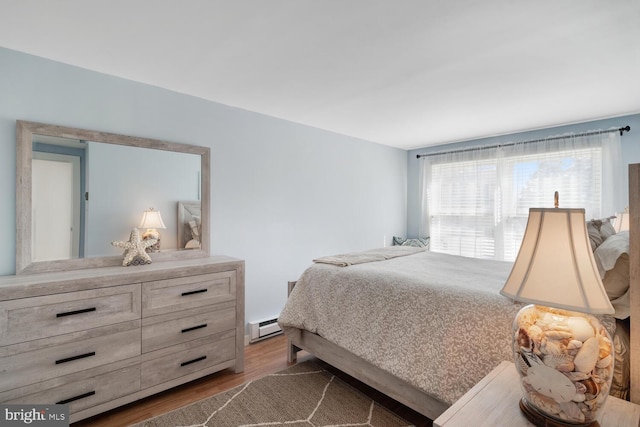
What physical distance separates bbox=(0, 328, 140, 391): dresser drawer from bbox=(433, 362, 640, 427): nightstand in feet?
6.17

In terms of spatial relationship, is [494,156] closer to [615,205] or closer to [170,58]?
[615,205]

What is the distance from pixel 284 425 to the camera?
6.22ft

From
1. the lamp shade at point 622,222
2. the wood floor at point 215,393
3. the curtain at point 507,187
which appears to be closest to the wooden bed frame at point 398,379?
the wood floor at point 215,393

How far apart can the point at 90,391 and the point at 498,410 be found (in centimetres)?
216

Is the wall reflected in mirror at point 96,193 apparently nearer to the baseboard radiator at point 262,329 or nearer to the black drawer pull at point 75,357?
the black drawer pull at point 75,357

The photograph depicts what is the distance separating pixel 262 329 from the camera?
10.4 feet

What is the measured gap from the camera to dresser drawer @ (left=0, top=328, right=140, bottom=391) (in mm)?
1656

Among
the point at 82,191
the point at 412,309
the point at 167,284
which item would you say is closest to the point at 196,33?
the point at 82,191

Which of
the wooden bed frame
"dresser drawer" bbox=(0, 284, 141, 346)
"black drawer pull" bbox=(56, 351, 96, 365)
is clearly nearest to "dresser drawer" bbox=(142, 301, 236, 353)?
"dresser drawer" bbox=(0, 284, 141, 346)

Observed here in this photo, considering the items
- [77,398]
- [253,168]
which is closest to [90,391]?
[77,398]

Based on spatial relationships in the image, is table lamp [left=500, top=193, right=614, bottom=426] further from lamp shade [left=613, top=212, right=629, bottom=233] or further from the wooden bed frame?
lamp shade [left=613, top=212, right=629, bottom=233]

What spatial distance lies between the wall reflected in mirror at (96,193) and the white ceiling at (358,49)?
0.59 m

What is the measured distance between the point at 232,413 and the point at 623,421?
1913 millimetres

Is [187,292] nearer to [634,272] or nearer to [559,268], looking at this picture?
[559,268]
